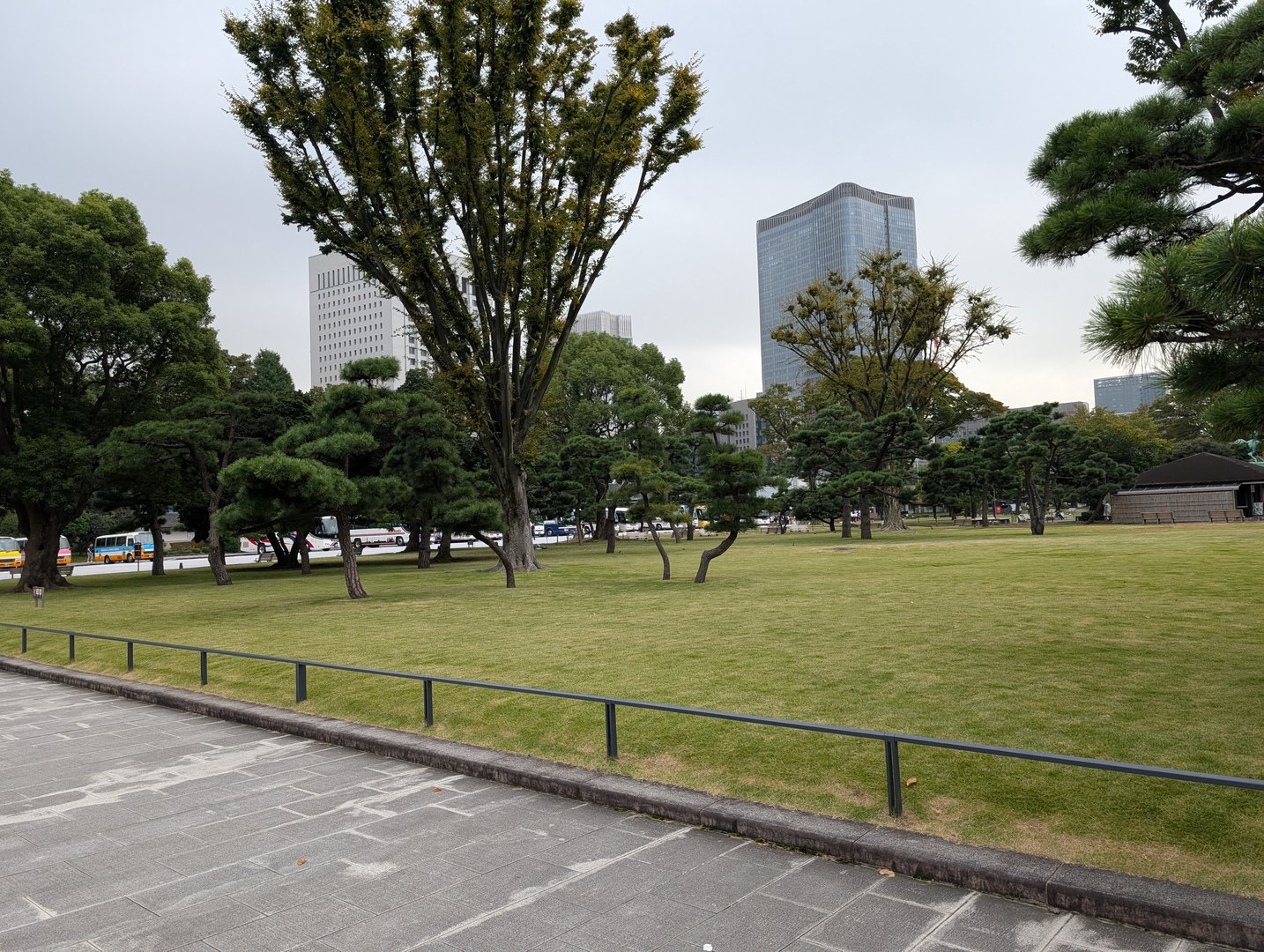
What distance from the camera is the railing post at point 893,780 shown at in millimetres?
4992

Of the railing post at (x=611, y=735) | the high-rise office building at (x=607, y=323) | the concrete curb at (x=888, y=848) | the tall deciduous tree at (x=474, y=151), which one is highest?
the high-rise office building at (x=607, y=323)

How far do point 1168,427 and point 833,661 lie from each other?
73144mm

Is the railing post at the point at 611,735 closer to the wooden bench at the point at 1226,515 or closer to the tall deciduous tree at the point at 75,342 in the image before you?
the tall deciduous tree at the point at 75,342

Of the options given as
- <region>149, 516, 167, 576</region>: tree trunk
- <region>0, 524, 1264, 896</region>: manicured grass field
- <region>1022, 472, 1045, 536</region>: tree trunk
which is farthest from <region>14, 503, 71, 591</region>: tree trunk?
<region>1022, 472, 1045, 536</region>: tree trunk

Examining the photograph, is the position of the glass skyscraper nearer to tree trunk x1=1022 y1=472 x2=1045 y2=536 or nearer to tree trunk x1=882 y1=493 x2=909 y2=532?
tree trunk x1=882 y1=493 x2=909 y2=532

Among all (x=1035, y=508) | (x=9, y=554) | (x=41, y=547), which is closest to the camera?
(x=41, y=547)

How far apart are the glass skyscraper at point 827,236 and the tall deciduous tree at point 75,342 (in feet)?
232

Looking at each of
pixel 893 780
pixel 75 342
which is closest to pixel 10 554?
pixel 75 342

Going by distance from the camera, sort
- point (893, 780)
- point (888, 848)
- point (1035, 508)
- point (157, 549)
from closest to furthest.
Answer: point (888, 848) → point (893, 780) → point (157, 549) → point (1035, 508)

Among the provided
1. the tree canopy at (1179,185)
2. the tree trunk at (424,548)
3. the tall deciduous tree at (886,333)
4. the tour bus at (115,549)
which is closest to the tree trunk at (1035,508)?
the tall deciduous tree at (886,333)

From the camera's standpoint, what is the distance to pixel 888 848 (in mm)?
4527

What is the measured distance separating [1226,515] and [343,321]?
127022mm

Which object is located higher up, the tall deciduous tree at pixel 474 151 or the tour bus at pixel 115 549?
the tall deciduous tree at pixel 474 151

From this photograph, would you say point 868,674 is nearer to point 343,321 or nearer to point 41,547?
point 41,547
